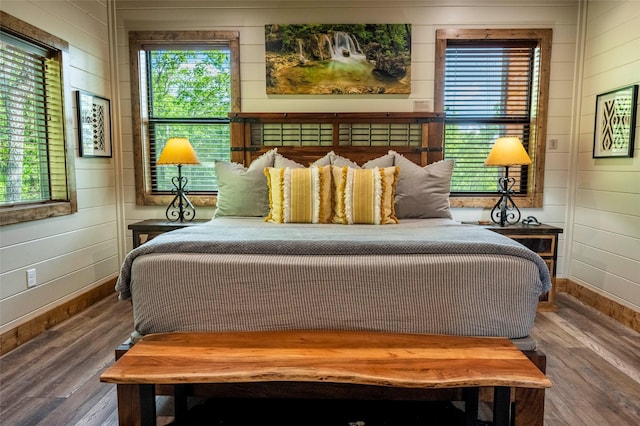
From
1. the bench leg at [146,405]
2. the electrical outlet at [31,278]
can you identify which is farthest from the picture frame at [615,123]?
the electrical outlet at [31,278]

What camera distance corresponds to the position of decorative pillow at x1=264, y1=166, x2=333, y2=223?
2883 mm

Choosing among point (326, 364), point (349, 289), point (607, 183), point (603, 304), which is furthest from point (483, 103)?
point (326, 364)

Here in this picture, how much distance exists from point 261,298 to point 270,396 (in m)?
0.41

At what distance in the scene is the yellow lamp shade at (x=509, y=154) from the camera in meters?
3.37

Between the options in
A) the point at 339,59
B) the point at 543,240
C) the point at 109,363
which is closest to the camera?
the point at 109,363

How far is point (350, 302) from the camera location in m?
1.78

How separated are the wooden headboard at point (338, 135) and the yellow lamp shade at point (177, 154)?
17.1 inches

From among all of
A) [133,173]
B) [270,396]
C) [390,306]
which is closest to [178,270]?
[270,396]

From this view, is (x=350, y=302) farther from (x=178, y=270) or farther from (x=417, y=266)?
(x=178, y=270)

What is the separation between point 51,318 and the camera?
3.01m

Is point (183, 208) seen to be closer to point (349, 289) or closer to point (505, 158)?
point (349, 289)

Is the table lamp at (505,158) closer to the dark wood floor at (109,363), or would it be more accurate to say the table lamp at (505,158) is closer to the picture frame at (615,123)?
the picture frame at (615,123)

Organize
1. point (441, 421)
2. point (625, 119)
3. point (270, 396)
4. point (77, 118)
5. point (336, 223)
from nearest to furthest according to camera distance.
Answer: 1. point (270, 396)
2. point (441, 421)
3. point (336, 223)
4. point (625, 119)
5. point (77, 118)

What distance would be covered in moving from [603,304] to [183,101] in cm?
407
